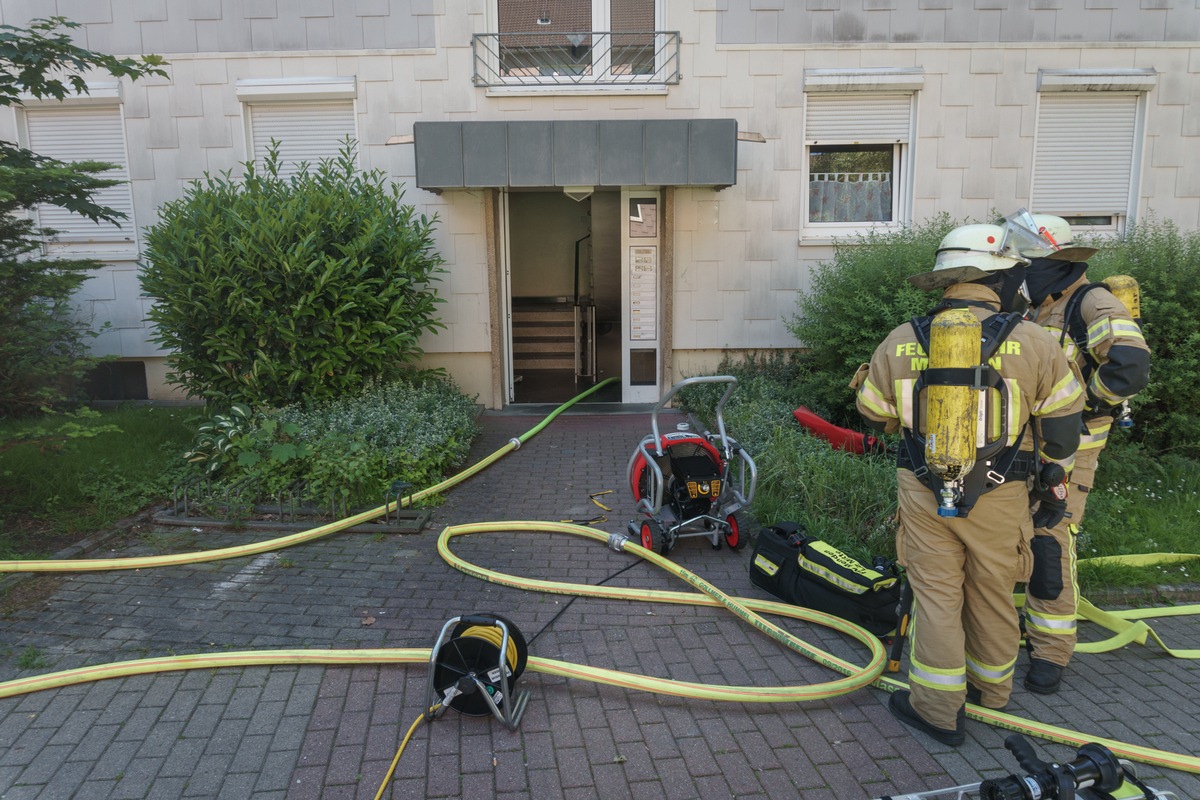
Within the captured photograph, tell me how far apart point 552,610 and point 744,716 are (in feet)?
4.31

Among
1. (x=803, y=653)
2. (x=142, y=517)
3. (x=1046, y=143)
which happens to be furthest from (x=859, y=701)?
(x=1046, y=143)

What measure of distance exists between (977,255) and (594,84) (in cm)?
657

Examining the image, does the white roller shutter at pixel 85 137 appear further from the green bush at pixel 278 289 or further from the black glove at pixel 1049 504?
the black glove at pixel 1049 504

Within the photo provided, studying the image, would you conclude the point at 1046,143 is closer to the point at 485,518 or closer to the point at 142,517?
the point at 485,518

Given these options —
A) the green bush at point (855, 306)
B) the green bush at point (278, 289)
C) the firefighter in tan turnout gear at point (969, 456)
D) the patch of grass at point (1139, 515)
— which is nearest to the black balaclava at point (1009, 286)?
the firefighter in tan turnout gear at point (969, 456)

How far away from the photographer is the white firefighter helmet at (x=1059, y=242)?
12.3 ft

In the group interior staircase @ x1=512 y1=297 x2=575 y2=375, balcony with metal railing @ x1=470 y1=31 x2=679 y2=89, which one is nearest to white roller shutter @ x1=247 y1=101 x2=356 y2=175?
balcony with metal railing @ x1=470 y1=31 x2=679 y2=89

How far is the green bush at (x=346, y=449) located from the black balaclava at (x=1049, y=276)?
14.8 feet

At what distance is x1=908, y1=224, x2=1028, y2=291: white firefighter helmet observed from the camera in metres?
3.08

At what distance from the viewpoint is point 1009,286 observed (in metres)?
3.65

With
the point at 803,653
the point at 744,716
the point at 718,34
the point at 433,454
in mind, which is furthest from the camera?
the point at 718,34

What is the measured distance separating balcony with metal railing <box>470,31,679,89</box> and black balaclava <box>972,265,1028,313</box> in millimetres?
5843

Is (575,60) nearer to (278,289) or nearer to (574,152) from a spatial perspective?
(574,152)

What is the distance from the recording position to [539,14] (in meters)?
8.66
